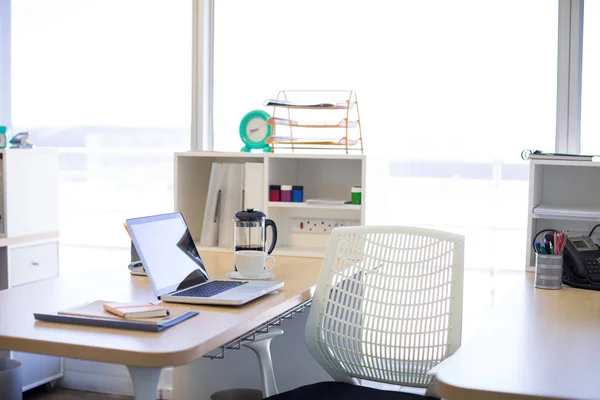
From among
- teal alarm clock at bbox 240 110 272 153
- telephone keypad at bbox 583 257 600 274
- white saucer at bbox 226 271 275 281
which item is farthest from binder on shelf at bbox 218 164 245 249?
telephone keypad at bbox 583 257 600 274

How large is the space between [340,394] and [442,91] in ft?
5.13

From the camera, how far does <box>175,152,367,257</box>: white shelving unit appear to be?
3.09 metres

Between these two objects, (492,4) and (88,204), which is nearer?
(492,4)

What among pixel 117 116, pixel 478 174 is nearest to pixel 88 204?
pixel 117 116

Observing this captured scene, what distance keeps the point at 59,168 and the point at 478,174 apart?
2.15 m

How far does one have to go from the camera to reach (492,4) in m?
3.07

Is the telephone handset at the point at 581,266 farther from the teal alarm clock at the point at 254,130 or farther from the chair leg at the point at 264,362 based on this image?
the teal alarm clock at the point at 254,130

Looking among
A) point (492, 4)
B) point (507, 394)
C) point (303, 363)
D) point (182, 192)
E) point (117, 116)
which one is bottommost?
point (303, 363)

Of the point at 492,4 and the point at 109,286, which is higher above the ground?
the point at 492,4

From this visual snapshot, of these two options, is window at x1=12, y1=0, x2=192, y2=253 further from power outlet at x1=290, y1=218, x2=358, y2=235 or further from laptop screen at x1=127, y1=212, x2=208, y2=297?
laptop screen at x1=127, y1=212, x2=208, y2=297

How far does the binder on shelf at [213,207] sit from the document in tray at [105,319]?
126 cm

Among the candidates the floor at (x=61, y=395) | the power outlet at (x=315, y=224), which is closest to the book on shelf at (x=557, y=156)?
the power outlet at (x=315, y=224)

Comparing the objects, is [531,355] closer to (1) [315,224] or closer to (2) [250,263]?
(2) [250,263]

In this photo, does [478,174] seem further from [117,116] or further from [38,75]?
[38,75]
